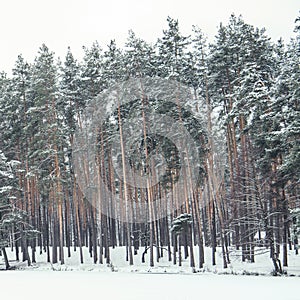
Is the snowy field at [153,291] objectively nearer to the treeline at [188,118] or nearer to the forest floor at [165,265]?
the forest floor at [165,265]

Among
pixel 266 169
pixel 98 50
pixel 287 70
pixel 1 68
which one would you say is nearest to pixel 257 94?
pixel 287 70

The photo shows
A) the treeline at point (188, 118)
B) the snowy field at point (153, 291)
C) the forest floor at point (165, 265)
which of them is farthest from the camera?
the forest floor at point (165, 265)

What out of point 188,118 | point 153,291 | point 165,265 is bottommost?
point 165,265

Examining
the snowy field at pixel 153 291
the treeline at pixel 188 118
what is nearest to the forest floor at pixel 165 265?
the treeline at pixel 188 118

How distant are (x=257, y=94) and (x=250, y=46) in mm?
5164

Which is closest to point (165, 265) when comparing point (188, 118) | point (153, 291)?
point (188, 118)

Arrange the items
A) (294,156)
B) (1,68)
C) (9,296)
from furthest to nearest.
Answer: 1. (1,68)
2. (294,156)
3. (9,296)

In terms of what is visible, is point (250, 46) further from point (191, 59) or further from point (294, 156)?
point (294, 156)

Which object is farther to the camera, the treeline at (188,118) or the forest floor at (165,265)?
the forest floor at (165,265)

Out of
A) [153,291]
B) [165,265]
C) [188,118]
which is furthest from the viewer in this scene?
[165,265]

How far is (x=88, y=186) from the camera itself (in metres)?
31.2

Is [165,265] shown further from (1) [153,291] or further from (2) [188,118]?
(1) [153,291]

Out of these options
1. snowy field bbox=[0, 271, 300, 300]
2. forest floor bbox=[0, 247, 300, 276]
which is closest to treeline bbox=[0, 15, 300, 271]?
forest floor bbox=[0, 247, 300, 276]

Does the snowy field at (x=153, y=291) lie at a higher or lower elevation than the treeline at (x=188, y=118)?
lower
